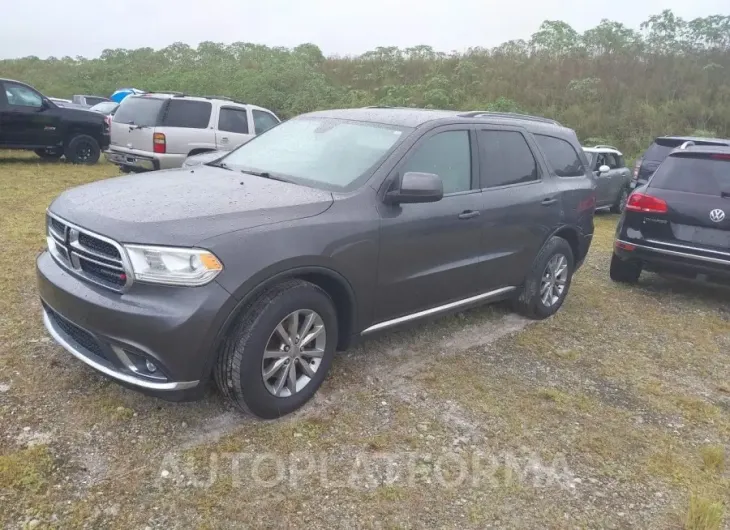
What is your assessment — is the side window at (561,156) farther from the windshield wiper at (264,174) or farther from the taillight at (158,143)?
the taillight at (158,143)

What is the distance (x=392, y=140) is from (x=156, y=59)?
3488cm

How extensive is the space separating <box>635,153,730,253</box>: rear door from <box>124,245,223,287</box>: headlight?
4920mm

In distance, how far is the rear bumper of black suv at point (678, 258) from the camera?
588cm

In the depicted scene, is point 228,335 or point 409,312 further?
point 409,312

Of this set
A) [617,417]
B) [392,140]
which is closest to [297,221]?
[392,140]

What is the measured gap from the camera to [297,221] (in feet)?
11.1

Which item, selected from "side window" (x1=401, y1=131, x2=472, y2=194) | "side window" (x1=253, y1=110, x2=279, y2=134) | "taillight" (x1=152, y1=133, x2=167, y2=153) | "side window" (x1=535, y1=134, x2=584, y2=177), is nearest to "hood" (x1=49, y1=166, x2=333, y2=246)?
"side window" (x1=401, y1=131, x2=472, y2=194)

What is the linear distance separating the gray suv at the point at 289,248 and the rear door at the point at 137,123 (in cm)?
665

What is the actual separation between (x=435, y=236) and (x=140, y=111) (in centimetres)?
861

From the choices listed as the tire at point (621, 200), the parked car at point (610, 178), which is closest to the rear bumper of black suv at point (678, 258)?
the parked car at point (610, 178)

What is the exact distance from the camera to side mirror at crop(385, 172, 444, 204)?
3729 mm

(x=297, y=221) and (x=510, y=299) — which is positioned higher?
(x=297, y=221)

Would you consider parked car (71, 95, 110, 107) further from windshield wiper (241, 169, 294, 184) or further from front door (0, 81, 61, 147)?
windshield wiper (241, 169, 294, 184)

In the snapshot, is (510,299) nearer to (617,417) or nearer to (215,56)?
(617,417)
